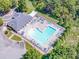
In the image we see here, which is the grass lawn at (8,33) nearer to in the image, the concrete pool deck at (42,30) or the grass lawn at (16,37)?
the grass lawn at (16,37)

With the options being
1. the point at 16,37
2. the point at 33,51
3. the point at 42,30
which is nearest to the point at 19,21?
the point at 16,37

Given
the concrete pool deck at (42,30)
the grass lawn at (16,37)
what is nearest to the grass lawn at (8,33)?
the grass lawn at (16,37)

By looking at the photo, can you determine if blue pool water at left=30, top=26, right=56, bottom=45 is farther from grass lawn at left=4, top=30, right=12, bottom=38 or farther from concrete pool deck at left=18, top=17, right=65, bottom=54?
grass lawn at left=4, top=30, right=12, bottom=38

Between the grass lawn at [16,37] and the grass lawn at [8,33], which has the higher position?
the grass lawn at [8,33]

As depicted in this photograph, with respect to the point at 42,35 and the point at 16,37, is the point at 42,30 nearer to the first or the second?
the point at 42,35

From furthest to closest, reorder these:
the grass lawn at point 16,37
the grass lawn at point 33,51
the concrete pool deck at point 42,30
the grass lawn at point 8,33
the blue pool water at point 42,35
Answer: the grass lawn at point 8,33 → the grass lawn at point 16,37 → the blue pool water at point 42,35 → the concrete pool deck at point 42,30 → the grass lawn at point 33,51

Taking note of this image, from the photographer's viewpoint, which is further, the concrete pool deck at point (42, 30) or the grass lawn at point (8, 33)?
the grass lawn at point (8, 33)
